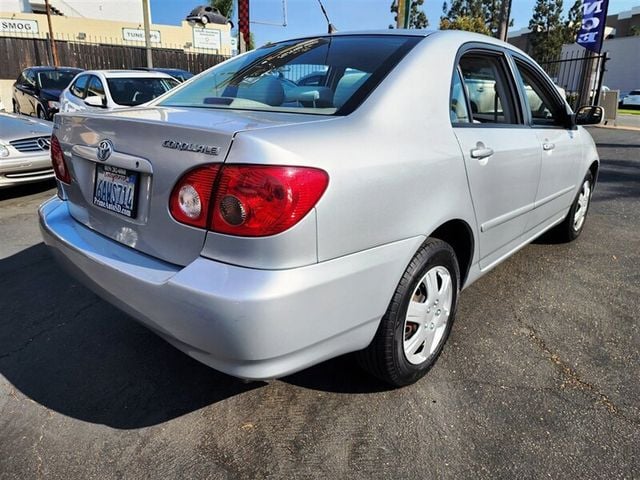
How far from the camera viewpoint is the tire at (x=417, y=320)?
6.84 feet

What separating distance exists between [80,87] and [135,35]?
67.4 feet

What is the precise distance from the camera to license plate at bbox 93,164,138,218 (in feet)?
6.50

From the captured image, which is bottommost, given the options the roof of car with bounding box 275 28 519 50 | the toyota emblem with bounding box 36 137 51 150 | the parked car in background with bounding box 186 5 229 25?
the toyota emblem with bounding box 36 137 51 150

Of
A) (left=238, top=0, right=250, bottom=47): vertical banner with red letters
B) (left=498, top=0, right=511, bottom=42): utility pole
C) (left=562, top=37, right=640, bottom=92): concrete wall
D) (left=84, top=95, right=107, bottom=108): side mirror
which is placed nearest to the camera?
(left=84, top=95, right=107, bottom=108): side mirror

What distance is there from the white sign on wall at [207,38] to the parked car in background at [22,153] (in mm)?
23543

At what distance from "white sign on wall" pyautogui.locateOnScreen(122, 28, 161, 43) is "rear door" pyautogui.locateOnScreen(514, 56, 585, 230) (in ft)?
88.0

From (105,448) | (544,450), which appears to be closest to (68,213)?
(105,448)

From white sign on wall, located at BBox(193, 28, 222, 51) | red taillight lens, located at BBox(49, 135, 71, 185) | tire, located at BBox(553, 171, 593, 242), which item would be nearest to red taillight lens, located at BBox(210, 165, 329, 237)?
red taillight lens, located at BBox(49, 135, 71, 185)

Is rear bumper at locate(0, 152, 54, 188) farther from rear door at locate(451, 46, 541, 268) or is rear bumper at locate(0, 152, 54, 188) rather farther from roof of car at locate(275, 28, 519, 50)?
rear door at locate(451, 46, 541, 268)

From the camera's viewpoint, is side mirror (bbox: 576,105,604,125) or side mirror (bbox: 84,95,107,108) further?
side mirror (bbox: 84,95,107,108)

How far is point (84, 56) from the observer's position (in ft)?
68.3

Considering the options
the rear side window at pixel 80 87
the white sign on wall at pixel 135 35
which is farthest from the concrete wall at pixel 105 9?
the rear side window at pixel 80 87

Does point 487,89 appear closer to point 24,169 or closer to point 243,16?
point 24,169

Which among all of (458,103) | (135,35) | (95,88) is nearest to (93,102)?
(95,88)
